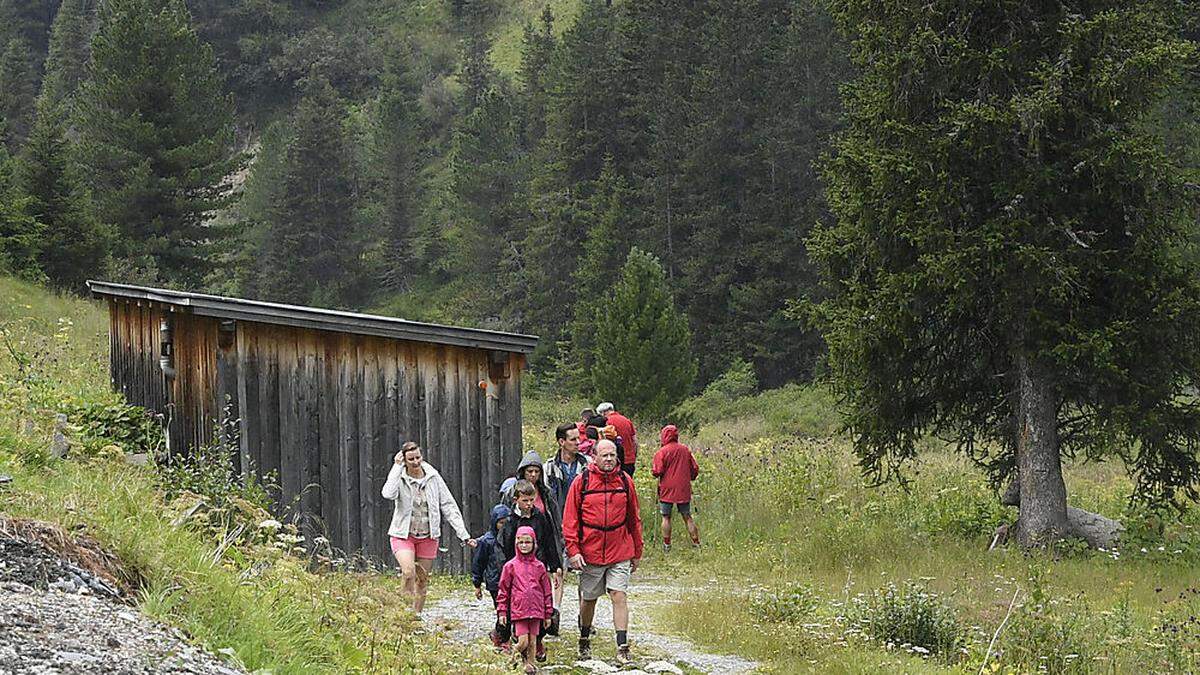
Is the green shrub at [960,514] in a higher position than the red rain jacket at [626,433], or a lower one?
lower

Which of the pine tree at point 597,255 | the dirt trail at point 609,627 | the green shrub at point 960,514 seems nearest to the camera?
the dirt trail at point 609,627

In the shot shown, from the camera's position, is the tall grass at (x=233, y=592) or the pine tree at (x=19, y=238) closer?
the tall grass at (x=233, y=592)

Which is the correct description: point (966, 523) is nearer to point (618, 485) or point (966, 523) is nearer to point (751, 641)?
point (751, 641)

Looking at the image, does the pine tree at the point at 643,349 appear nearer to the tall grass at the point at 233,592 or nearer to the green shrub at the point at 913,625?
the green shrub at the point at 913,625

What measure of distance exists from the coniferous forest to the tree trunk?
837 centimetres

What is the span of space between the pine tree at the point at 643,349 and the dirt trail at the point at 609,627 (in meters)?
17.2

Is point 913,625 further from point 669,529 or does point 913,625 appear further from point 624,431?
point 669,529

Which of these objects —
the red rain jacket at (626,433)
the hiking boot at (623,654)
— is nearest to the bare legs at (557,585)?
the hiking boot at (623,654)

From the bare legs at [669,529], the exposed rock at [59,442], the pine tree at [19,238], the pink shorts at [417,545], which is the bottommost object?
the bare legs at [669,529]

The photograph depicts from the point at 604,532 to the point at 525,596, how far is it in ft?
3.36

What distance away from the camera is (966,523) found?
1639cm

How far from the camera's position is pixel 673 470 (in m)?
→ 16.7

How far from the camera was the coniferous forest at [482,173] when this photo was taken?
3906 cm

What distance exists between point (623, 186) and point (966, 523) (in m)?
35.0
